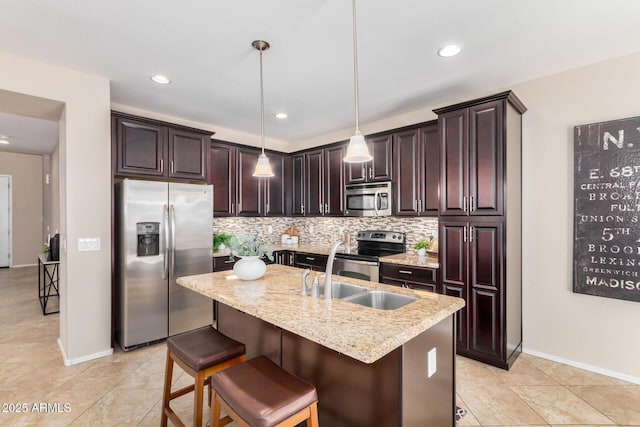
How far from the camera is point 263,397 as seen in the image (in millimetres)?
1337

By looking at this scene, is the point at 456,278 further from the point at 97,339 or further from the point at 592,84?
the point at 97,339

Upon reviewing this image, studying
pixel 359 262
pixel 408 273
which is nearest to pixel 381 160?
pixel 359 262

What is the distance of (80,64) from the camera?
9.01 ft

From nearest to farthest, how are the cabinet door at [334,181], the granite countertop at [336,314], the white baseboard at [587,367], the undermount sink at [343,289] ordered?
the granite countertop at [336,314] → the undermount sink at [343,289] → the white baseboard at [587,367] → the cabinet door at [334,181]

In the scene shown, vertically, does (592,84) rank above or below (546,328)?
Answer: above

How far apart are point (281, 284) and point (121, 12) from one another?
6.77 ft

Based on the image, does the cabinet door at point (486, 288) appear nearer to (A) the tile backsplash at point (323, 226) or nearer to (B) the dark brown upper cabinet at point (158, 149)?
(A) the tile backsplash at point (323, 226)

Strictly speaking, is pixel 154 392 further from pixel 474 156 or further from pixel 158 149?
pixel 474 156

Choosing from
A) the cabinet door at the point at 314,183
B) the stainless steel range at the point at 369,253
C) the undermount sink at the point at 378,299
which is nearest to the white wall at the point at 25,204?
the cabinet door at the point at 314,183

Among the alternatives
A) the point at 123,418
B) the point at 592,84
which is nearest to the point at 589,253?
the point at 592,84

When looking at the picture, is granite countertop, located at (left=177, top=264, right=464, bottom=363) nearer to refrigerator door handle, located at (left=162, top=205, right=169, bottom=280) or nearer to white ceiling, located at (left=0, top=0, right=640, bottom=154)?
refrigerator door handle, located at (left=162, top=205, right=169, bottom=280)

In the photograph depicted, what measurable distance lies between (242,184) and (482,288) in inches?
131

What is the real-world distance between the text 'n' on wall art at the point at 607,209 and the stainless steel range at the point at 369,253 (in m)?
1.79

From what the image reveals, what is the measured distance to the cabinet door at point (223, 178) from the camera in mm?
4285
